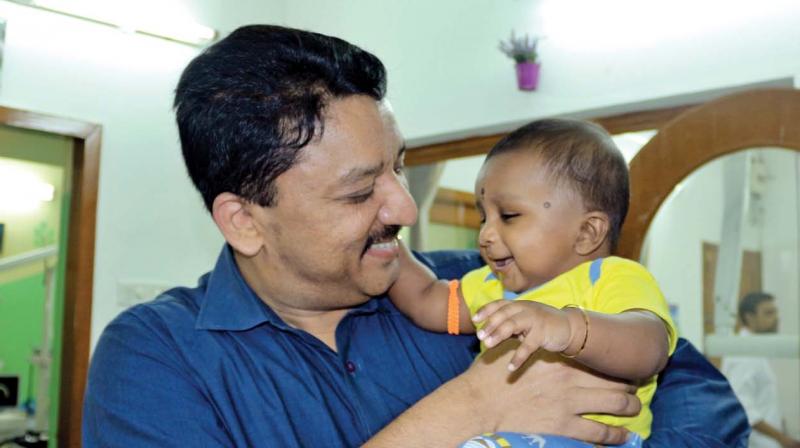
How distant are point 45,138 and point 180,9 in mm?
863

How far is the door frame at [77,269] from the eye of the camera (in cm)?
363

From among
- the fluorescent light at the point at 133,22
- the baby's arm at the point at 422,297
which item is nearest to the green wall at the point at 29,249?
the fluorescent light at the point at 133,22

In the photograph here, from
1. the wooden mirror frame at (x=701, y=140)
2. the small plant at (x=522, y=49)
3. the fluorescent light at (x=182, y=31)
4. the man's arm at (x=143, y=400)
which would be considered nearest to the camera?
the man's arm at (x=143, y=400)

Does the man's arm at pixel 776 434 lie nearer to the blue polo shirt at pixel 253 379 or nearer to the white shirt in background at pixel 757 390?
the white shirt in background at pixel 757 390

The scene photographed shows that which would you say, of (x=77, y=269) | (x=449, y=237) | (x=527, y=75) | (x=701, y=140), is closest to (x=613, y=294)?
(x=701, y=140)

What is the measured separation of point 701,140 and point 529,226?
1.36 m

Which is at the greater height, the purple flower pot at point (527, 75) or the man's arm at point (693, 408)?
the purple flower pot at point (527, 75)

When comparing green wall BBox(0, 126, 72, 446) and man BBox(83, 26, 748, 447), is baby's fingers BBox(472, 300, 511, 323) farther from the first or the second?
green wall BBox(0, 126, 72, 446)

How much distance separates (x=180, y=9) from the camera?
13.4 ft

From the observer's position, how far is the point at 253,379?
1338mm

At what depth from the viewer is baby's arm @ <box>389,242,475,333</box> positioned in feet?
4.99

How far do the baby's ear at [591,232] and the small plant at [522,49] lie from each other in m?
1.97

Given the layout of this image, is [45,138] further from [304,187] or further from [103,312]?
[304,187]

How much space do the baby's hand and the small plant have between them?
7.84ft
